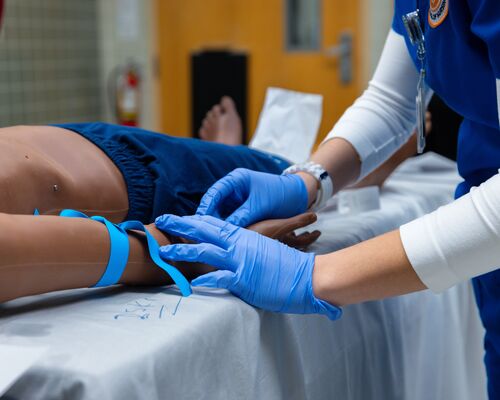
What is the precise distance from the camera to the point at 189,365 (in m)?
0.69

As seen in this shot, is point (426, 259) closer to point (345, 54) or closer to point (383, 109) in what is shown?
point (383, 109)

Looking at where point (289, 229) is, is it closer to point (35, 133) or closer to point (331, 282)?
point (331, 282)

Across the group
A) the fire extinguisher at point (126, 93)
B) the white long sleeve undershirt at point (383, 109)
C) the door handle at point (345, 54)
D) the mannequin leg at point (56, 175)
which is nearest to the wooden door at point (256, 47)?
the door handle at point (345, 54)

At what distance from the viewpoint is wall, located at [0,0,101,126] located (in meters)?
3.16

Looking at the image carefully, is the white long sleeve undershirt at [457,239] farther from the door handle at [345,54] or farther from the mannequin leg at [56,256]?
the door handle at [345,54]

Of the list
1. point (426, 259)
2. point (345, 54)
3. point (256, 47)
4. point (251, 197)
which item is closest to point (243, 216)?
point (251, 197)

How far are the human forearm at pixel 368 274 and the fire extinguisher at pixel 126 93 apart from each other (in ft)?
9.90

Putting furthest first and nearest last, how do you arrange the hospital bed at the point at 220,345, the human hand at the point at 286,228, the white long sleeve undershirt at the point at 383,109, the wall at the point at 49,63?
the wall at the point at 49,63
the white long sleeve undershirt at the point at 383,109
the human hand at the point at 286,228
the hospital bed at the point at 220,345

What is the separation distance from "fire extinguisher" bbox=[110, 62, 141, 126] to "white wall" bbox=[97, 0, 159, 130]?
3 cm

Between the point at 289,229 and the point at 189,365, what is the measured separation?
0.33 metres

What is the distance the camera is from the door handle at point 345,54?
3389 millimetres

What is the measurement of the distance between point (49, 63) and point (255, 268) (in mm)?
2875

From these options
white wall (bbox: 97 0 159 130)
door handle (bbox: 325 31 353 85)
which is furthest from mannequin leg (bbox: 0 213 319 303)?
white wall (bbox: 97 0 159 130)

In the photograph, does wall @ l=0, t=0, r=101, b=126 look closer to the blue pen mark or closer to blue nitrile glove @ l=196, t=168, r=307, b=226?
blue nitrile glove @ l=196, t=168, r=307, b=226
